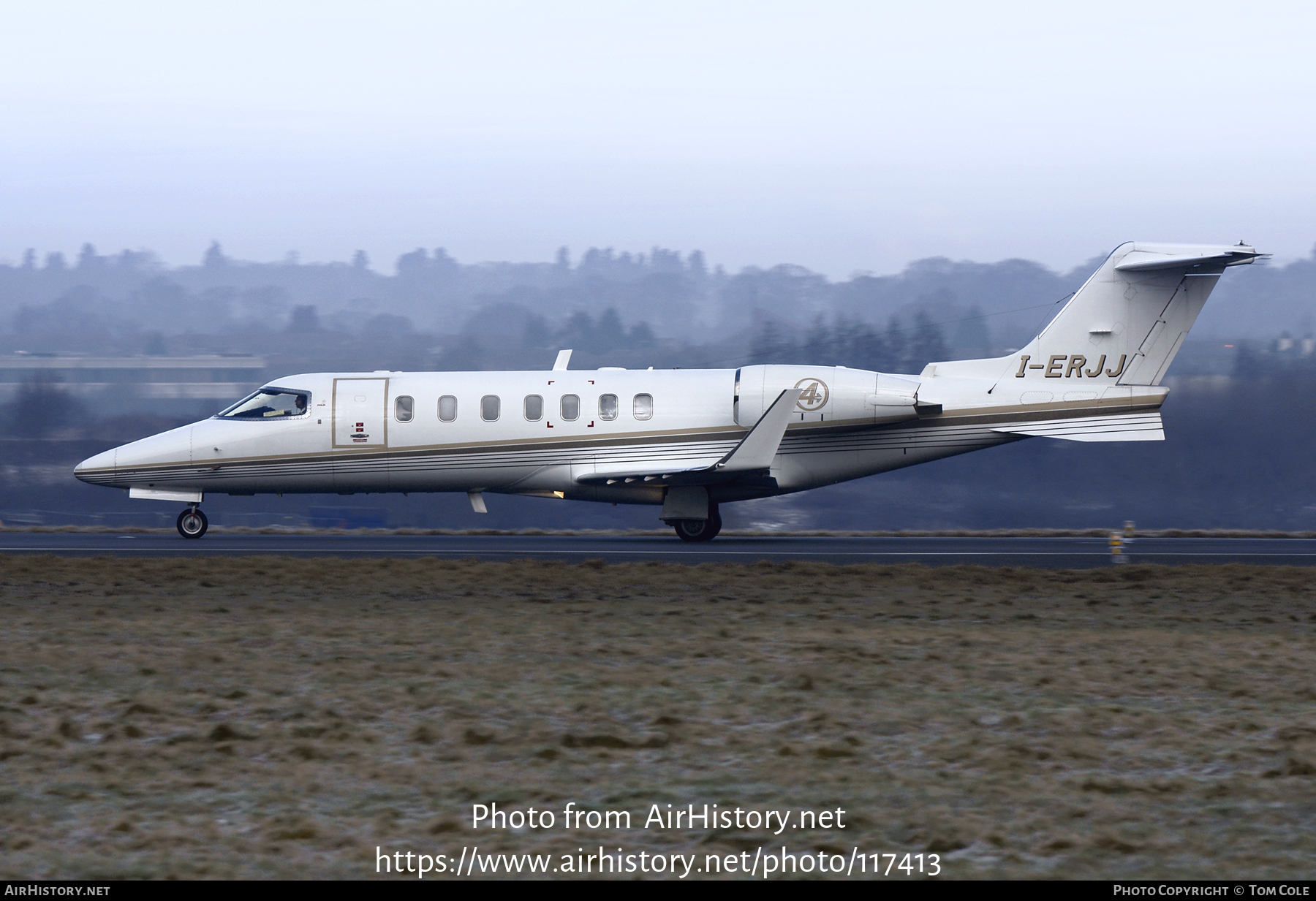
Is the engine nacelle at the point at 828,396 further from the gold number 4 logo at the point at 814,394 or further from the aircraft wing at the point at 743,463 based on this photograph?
the aircraft wing at the point at 743,463

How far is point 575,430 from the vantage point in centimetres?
2238

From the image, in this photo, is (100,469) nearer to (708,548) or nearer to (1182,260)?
(708,548)

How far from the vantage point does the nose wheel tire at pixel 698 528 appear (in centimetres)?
2283

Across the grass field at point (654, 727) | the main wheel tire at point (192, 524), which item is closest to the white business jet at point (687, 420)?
the main wheel tire at point (192, 524)

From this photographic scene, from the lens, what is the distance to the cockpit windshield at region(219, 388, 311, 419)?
23125 mm

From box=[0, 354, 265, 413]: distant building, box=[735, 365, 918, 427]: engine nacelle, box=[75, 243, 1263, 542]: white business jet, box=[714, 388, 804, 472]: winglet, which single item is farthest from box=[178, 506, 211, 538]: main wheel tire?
box=[0, 354, 265, 413]: distant building

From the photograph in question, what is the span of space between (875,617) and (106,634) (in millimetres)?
7496

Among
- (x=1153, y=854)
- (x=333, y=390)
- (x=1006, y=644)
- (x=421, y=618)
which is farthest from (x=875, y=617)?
(x=333, y=390)

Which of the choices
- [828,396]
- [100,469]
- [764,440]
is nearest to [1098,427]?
[828,396]

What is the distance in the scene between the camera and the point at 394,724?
313 inches

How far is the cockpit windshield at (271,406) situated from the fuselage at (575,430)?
3 cm

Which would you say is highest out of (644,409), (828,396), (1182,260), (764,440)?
(1182,260)

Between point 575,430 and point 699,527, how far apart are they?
2.97 m
